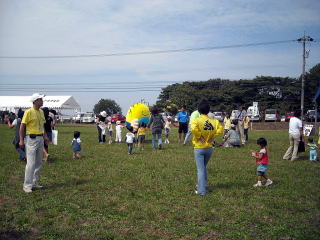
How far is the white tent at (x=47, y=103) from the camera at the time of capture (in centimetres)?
4141

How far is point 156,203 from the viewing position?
20.2 ft

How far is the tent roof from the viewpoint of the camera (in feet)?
136

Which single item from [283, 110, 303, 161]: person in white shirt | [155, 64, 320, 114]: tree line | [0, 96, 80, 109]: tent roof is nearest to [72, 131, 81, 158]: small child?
[283, 110, 303, 161]: person in white shirt

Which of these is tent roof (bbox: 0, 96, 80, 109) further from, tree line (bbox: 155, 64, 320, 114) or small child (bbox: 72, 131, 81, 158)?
small child (bbox: 72, 131, 81, 158)

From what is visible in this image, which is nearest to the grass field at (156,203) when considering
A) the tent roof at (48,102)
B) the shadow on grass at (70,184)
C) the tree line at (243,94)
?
the shadow on grass at (70,184)

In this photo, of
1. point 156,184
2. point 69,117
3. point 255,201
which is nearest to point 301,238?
point 255,201

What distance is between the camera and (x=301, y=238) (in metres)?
4.53

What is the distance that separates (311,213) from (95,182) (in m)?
4.81

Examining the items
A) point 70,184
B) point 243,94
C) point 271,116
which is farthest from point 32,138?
point 243,94

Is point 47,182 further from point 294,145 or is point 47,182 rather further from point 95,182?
point 294,145

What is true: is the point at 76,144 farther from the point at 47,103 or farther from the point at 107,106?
the point at 107,106

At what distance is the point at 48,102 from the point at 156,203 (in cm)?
3905

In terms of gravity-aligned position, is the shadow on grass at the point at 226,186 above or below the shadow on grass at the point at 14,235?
above

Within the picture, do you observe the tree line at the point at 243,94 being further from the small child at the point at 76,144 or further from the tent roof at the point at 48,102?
the small child at the point at 76,144
